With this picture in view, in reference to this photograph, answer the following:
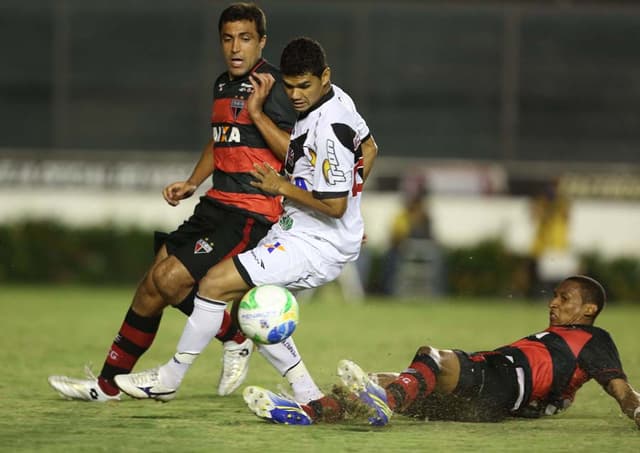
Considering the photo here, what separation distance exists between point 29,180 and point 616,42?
342 inches

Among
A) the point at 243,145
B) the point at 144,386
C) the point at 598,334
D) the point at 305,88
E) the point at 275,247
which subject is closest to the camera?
the point at 305,88

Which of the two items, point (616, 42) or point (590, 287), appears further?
point (616, 42)

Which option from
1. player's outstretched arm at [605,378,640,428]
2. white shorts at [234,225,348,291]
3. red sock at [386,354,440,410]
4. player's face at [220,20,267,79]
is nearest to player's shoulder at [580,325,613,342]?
player's outstretched arm at [605,378,640,428]

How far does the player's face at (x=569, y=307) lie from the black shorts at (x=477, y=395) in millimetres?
559

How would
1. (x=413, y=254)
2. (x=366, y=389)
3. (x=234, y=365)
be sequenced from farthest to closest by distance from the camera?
1. (x=413, y=254)
2. (x=234, y=365)
3. (x=366, y=389)

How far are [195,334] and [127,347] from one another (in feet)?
2.36

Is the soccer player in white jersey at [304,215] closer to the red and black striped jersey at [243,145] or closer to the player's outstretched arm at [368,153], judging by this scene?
the player's outstretched arm at [368,153]

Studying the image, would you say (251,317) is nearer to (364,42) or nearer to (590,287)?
(590,287)

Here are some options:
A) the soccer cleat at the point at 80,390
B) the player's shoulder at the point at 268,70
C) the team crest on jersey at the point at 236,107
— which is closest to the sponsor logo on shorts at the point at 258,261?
the team crest on jersey at the point at 236,107

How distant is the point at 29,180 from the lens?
18344 millimetres

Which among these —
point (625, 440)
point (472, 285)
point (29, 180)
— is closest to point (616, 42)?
point (472, 285)

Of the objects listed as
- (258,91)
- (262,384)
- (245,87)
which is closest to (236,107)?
(245,87)

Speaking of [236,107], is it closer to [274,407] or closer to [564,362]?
[274,407]

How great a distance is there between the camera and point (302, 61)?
707cm
